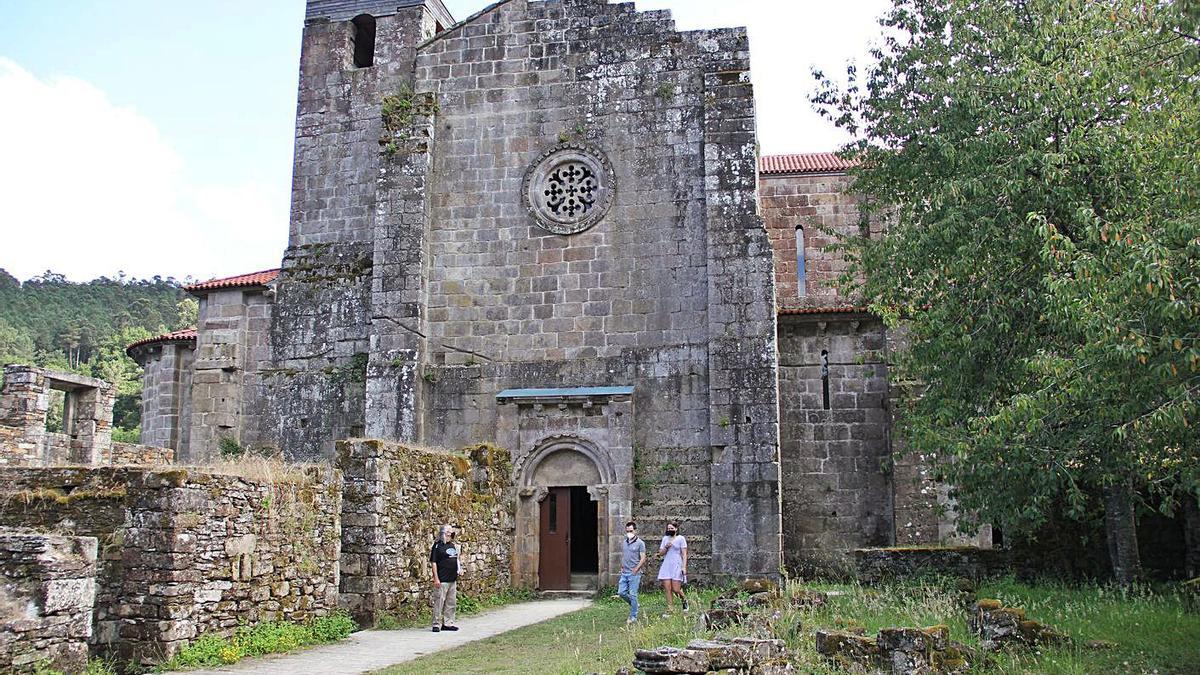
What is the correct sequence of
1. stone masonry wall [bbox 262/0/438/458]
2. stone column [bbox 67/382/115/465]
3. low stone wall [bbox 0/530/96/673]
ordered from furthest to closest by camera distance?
1. stone column [bbox 67/382/115/465]
2. stone masonry wall [bbox 262/0/438/458]
3. low stone wall [bbox 0/530/96/673]

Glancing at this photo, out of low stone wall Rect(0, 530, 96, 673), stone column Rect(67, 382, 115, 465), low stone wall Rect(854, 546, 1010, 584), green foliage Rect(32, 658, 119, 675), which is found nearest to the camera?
low stone wall Rect(0, 530, 96, 673)

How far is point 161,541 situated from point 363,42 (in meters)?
16.4

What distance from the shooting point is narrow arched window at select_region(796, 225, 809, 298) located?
23.6 metres

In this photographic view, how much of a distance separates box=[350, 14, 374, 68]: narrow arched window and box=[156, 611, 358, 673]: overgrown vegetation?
14862 millimetres

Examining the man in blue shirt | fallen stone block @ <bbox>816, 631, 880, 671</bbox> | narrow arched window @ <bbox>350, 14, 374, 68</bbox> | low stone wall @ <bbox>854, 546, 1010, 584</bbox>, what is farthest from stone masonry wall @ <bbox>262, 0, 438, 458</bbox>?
fallen stone block @ <bbox>816, 631, 880, 671</bbox>

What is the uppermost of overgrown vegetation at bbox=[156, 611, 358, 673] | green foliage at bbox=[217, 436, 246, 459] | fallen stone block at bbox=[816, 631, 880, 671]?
green foliage at bbox=[217, 436, 246, 459]

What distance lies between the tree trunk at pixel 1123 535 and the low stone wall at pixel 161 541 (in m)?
11.4

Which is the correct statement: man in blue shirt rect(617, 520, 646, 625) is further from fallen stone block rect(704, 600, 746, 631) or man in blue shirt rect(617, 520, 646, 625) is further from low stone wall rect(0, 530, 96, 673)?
low stone wall rect(0, 530, 96, 673)

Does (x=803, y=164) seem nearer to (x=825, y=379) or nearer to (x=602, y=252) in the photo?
(x=825, y=379)

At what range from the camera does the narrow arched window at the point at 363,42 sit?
2333 centimetres

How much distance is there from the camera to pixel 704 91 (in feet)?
64.4

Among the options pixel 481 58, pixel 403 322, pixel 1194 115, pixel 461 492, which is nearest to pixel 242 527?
pixel 461 492

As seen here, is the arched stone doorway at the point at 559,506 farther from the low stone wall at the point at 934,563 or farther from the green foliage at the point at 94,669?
the green foliage at the point at 94,669

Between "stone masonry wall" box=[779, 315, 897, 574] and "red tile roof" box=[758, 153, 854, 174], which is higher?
"red tile roof" box=[758, 153, 854, 174]
